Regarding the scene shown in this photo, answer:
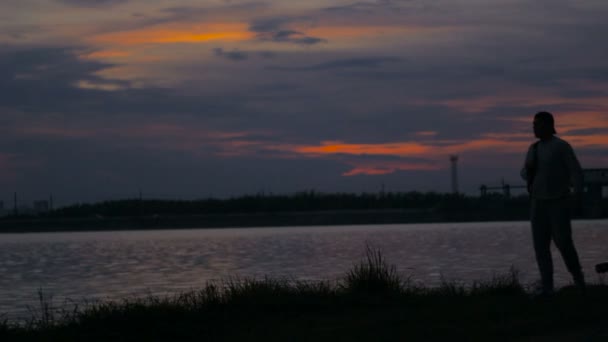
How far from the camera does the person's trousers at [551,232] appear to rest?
10852 millimetres

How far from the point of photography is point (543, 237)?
1110 cm

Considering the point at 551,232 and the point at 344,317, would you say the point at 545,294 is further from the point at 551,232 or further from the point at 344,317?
the point at 344,317

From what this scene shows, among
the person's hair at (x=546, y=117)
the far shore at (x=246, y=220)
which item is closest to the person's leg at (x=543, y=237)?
the person's hair at (x=546, y=117)

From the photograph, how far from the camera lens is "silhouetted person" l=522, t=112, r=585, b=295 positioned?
10844 mm

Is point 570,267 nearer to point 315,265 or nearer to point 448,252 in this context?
point 315,265

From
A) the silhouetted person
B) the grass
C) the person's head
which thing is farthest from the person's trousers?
the person's head

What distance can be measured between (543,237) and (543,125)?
1.30 m

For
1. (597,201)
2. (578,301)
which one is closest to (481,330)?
(578,301)

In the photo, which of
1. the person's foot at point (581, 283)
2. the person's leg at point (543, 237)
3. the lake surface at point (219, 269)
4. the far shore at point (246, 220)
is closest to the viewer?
the person's leg at point (543, 237)

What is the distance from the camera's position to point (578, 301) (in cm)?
1060

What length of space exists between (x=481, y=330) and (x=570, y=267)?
2778 millimetres

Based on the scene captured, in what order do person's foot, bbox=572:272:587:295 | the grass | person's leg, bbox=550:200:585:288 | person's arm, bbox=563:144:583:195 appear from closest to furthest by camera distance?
the grass, person's arm, bbox=563:144:583:195, person's leg, bbox=550:200:585:288, person's foot, bbox=572:272:587:295

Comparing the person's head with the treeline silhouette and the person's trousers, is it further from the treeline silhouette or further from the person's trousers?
the treeline silhouette

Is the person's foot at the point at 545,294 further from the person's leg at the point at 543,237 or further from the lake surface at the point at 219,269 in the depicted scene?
the lake surface at the point at 219,269
